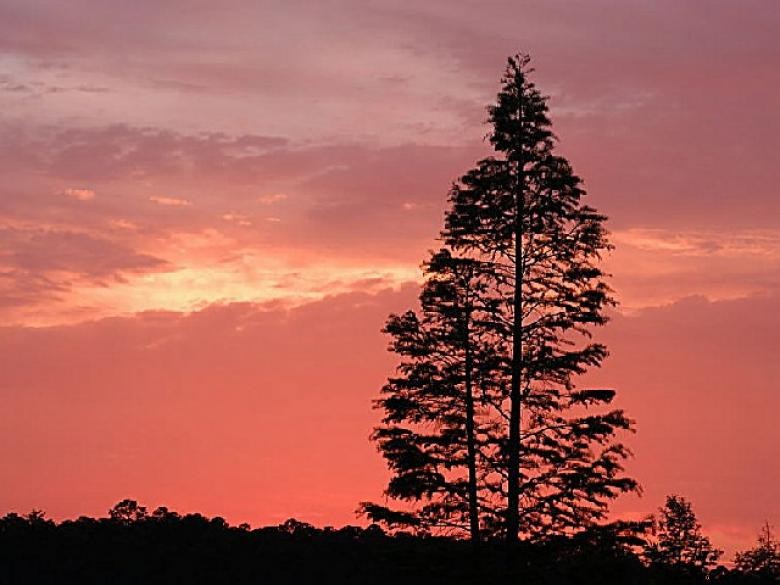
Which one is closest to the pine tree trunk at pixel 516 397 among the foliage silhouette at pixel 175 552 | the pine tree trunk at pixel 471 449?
the pine tree trunk at pixel 471 449

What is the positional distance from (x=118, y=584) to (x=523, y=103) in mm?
109731

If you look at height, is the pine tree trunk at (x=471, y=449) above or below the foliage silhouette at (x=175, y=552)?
below

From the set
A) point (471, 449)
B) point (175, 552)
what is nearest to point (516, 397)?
point (471, 449)

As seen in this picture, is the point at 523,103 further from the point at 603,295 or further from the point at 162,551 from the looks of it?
the point at 162,551

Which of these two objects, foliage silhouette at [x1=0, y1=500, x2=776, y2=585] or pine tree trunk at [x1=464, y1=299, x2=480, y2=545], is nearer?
pine tree trunk at [x1=464, y1=299, x2=480, y2=545]


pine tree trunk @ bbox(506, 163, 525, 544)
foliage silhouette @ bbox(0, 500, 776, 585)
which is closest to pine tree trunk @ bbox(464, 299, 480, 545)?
pine tree trunk @ bbox(506, 163, 525, 544)

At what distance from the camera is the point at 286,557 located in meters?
141

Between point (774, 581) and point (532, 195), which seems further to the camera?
point (774, 581)

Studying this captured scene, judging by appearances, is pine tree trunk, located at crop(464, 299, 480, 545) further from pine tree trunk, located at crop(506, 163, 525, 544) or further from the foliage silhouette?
the foliage silhouette

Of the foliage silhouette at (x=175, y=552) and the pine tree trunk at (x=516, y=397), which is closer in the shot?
the pine tree trunk at (x=516, y=397)

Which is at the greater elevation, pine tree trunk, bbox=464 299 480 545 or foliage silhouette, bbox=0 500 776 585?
foliage silhouette, bbox=0 500 776 585

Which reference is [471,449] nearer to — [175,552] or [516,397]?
[516,397]

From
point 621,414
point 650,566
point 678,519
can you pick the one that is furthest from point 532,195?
point 678,519

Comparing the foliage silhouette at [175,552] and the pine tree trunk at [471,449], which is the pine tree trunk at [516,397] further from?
the foliage silhouette at [175,552]
